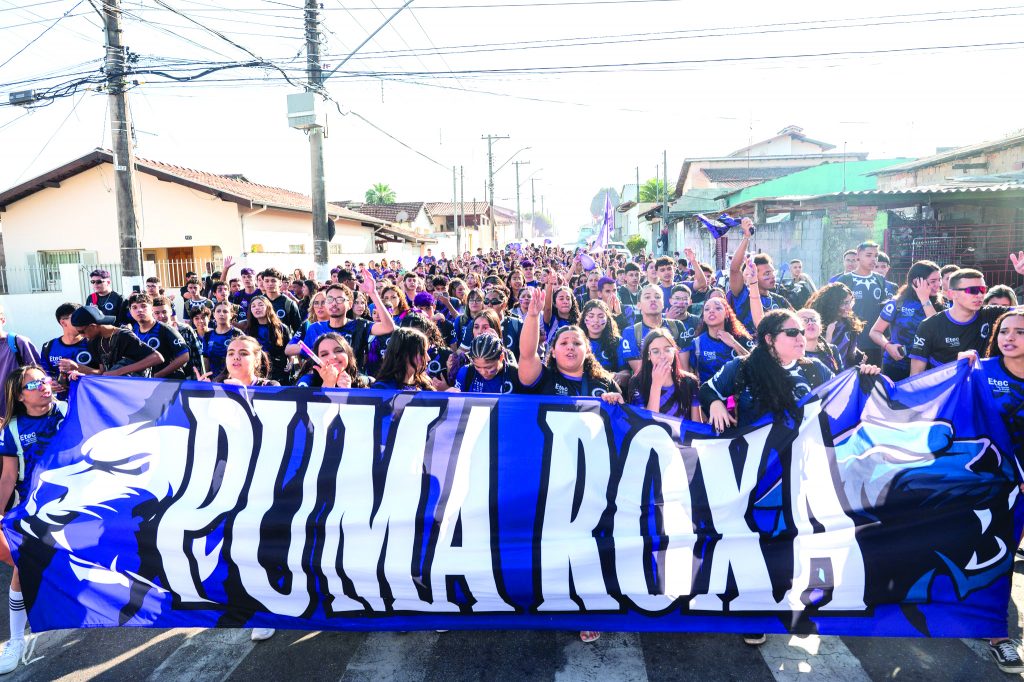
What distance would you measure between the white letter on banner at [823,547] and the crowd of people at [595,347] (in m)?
0.36

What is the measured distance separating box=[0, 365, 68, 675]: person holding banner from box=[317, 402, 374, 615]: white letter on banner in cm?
154

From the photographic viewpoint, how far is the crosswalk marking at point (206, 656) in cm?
371

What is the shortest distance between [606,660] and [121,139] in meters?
11.8

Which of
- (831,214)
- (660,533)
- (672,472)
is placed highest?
(831,214)

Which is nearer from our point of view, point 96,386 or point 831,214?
point 96,386

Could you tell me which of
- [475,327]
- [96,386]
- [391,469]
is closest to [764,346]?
[391,469]

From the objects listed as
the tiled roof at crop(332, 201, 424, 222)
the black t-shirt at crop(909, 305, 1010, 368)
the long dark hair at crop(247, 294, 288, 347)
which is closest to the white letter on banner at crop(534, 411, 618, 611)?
the black t-shirt at crop(909, 305, 1010, 368)

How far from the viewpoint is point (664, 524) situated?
149 inches

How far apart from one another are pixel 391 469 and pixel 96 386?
1879 mm

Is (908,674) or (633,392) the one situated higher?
(633,392)

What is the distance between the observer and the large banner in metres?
3.64

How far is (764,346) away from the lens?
14.2 feet

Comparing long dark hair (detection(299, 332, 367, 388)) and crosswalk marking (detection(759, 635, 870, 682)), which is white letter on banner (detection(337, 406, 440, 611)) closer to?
long dark hair (detection(299, 332, 367, 388))

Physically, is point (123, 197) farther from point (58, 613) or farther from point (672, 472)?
point (672, 472)
